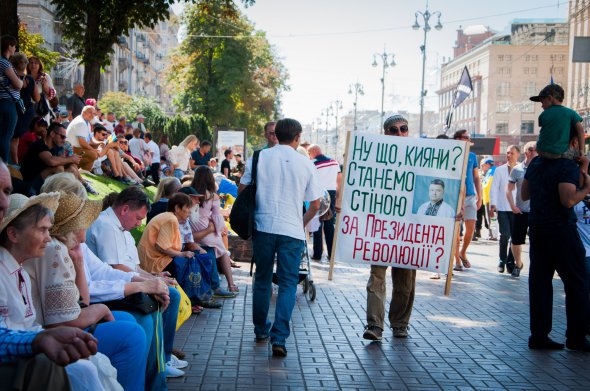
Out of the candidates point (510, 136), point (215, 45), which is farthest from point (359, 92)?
point (510, 136)

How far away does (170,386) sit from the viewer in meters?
5.86

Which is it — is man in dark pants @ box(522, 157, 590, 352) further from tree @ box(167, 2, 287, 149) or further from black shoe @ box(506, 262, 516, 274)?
tree @ box(167, 2, 287, 149)

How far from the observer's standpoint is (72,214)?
→ 4.60m

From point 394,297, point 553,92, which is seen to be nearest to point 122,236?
point 394,297

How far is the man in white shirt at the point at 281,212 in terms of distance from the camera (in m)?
7.13

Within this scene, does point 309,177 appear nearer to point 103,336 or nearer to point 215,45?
point 103,336

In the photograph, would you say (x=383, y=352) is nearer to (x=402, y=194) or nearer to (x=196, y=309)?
(x=402, y=194)

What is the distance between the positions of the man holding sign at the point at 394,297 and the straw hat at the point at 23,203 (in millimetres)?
4041

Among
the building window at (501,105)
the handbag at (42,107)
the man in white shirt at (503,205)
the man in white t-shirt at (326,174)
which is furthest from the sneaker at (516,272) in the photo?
the building window at (501,105)

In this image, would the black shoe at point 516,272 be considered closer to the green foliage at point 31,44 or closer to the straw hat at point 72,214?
the straw hat at point 72,214

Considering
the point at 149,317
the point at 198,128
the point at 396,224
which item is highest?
the point at 198,128

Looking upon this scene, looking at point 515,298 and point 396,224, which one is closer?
point 396,224

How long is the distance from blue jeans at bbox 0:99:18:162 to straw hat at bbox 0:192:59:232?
6971 mm

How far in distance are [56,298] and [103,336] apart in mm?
349
